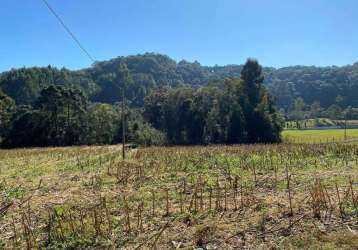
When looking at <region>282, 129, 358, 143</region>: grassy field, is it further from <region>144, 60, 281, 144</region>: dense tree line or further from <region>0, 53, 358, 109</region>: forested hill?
<region>0, 53, 358, 109</region>: forested hill

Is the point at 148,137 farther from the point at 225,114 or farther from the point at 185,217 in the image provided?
the point at 185,217

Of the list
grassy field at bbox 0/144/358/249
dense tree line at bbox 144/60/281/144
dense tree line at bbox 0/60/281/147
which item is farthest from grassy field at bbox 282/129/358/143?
grassy field at bbox 0/144/358/249

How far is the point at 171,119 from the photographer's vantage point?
2386 inches

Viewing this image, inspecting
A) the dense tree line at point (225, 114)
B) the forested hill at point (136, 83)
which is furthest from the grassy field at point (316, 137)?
the forested hill at point (136, 83)

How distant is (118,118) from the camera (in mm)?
58250

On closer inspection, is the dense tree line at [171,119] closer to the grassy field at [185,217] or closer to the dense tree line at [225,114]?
the dense tree line at [225,114]

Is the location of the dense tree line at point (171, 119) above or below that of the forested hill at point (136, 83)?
below

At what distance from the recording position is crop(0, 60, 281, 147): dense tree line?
50875 millimetres

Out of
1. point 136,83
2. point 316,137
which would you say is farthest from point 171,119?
point 136,83

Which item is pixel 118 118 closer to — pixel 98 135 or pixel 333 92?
pixel 98 135

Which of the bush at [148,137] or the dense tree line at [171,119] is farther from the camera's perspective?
Answer: the bush at [148,137]

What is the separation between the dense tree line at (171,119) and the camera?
50875 millimetres

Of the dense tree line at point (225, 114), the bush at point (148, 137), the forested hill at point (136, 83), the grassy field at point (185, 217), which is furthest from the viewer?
the forested hill at point (136, 83)

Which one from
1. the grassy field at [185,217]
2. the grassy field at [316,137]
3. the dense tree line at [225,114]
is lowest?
the grassy field at [316,137]
